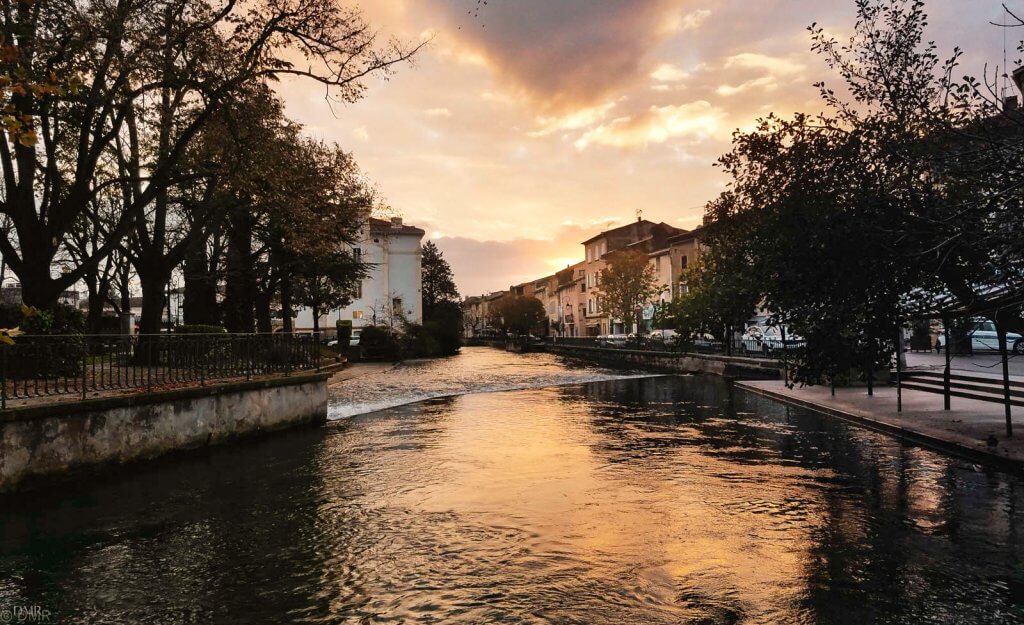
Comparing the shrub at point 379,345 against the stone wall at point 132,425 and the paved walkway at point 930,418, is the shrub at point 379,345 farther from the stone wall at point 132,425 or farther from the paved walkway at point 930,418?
the stone wall at point 132,425

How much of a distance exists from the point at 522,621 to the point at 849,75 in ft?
36.5

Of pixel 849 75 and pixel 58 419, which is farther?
pixel 849 75

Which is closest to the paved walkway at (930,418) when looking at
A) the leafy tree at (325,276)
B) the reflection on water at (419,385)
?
the reflection on water at (419,385)

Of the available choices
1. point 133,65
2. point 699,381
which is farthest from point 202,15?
point 699,381

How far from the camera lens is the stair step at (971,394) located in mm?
13195

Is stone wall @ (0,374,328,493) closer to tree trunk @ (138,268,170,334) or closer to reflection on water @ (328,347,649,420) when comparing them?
reflection on water @ (328,347,649,420)

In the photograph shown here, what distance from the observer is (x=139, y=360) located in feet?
36.7

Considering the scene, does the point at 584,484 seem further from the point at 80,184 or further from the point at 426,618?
the point at 80,184

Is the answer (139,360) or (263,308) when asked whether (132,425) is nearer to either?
(139,360)

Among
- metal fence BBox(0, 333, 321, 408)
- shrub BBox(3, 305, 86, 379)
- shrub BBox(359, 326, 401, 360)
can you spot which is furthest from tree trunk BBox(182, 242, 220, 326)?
shrub BBox(359, 326, 401, 360)

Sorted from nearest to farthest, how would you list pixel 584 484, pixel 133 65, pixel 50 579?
pixel 50 579 < pixel 584 484 < pixel 133 65

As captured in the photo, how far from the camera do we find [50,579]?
218 inches

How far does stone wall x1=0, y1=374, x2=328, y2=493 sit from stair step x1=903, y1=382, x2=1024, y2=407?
49.6 feet

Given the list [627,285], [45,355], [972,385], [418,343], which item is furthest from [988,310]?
[627,285]
